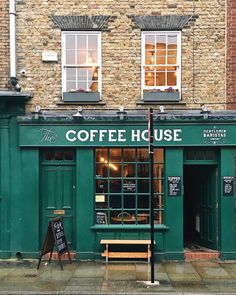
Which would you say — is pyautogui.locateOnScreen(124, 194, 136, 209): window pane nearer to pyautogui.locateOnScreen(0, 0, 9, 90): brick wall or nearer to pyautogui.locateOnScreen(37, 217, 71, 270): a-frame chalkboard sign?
pyautogui.locateOnScreen(37, 217, 71, 270): a-frame chalkboard sign

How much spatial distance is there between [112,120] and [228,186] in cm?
348

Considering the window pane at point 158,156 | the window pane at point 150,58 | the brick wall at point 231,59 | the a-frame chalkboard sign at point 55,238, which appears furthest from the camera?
the window pane at point 150,58

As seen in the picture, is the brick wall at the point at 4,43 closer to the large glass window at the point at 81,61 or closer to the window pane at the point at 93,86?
the large glass window at the point at 81,61

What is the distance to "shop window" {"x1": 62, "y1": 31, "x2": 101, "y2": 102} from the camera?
38.7 ft

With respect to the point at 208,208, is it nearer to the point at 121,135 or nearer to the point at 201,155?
the point at 201,155

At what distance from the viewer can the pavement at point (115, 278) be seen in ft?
28.8

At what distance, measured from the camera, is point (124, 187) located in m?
11.8

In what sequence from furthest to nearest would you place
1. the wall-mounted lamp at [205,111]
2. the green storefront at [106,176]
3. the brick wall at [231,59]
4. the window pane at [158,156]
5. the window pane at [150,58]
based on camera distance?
the window pane at [150,58] < the window pane at [158,156] < the brick wall at [231,59] < the green storefront at [106,176] < the wall-mounted lamp at [205,111]

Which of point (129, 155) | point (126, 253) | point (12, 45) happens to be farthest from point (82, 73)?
Answer: point (126, 253)

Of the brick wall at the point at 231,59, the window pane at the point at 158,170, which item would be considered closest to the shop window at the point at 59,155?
the window pane at the point at 158,170

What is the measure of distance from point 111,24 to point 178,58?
78.7 inches

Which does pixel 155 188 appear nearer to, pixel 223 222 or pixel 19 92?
pixel 223 222

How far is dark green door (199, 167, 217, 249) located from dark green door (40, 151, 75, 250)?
146 inches

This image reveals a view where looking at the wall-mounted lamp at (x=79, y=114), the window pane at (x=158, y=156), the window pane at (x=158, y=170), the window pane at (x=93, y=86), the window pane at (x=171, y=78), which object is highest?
the window pane at (x=171, y=78)
